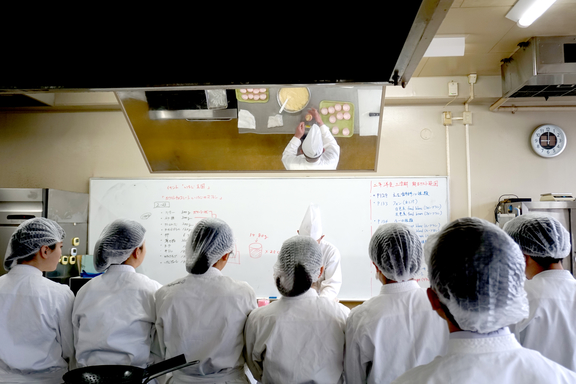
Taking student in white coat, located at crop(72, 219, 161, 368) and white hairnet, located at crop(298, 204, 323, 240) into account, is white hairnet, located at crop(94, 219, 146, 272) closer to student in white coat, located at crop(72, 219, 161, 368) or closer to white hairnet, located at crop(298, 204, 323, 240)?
student in white coat, located at crop(72, 219, 161, 368)

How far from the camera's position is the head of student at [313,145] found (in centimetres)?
222

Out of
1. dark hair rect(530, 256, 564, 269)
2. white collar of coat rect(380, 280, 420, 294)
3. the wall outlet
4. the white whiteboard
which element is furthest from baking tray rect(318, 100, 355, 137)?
Answer: the wall outlet

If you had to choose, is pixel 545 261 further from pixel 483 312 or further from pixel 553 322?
pixel 483 312

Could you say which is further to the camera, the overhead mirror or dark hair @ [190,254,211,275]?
the overhead mirror

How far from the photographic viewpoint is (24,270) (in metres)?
1.84

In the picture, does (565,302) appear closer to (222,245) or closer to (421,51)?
(421,51)

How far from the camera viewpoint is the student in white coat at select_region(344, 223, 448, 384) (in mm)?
1476

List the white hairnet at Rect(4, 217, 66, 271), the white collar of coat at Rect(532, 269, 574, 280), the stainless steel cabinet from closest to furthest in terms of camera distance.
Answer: the white collar of coat at Rect(532, 269, 574, 280), the white hairnet at Rect(4, 217, 66, 271), the stainless steel cabinet

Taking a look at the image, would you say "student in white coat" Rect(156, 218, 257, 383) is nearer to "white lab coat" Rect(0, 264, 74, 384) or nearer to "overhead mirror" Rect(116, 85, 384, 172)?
"white lab coat" Rect(0, 264, 74, 384)

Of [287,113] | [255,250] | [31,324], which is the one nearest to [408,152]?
[255,250]

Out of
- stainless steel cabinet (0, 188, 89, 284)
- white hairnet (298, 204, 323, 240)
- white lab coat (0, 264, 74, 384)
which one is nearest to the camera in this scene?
white lab coat (0, 264, 74, 384)

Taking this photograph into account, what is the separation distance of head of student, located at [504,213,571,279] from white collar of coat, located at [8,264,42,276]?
6.81 feet

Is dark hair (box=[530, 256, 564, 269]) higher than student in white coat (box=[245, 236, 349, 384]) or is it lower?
higher

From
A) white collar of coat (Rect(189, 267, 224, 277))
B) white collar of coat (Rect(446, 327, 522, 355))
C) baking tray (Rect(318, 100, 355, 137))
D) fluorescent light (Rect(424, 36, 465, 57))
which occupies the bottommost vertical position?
white collar of coat (Rect(446, 327, 522, 355))
